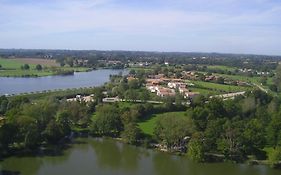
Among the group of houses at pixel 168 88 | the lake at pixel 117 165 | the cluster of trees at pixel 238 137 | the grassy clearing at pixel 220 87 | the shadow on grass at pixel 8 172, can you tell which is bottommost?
the lake at pixel 117 165

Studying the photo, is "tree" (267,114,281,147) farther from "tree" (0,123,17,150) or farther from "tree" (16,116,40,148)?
"tree" (0,123,17,150)

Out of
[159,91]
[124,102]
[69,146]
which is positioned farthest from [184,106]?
[69,146]

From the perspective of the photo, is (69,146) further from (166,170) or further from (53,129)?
(166,170)

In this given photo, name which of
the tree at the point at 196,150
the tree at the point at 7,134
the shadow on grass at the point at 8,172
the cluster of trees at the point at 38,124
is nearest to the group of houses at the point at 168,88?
the cluster of trees at the point at 38,124

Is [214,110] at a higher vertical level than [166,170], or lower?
higher

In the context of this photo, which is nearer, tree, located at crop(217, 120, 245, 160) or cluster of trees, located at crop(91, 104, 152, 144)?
tree, located at crop(217, 120, 245, 160)

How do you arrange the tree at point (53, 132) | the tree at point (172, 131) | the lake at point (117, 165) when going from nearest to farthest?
the lake at point (117, 165) < the tree at point (172, 131) < the tree at point (53, 132)

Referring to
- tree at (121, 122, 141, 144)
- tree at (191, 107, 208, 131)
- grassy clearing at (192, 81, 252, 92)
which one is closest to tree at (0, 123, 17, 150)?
tree at (121, 122, 141, 144)

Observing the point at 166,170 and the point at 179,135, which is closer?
the point at 166,170

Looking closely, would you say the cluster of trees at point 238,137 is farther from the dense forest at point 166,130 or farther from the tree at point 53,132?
the tree at point 53,132
